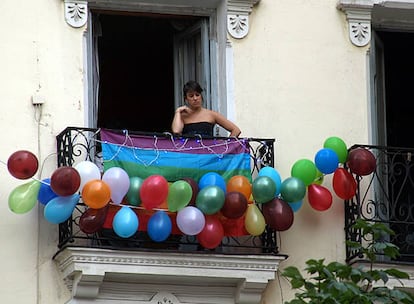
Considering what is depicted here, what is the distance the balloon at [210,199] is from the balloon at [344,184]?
1.40 meters

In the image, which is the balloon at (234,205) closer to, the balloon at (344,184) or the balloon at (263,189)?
the balloon at (263,189)

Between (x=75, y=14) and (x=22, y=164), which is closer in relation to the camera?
(x=22, y=164)

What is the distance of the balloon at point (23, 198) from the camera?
1969 cm

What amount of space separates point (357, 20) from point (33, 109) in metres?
3.67

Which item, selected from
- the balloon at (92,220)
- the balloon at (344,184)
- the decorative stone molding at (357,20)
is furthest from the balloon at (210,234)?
the decorative stone molding at (357,20)

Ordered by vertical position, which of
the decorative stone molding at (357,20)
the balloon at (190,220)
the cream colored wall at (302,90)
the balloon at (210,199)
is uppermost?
the decorative stone molding at (357,20)

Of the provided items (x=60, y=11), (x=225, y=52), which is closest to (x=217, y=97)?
(x=225, y=52)

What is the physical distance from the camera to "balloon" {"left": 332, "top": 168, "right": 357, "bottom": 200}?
20641 mm

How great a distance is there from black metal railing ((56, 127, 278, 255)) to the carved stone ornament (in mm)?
1206

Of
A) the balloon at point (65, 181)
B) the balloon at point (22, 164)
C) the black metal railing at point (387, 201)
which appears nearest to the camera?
the balloon at point (65, 181)

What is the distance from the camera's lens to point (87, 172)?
19734 mm

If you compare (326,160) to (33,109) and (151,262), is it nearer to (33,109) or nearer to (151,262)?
(151,262)

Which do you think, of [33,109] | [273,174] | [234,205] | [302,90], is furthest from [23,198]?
[302,90]

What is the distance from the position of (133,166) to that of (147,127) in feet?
13.4
